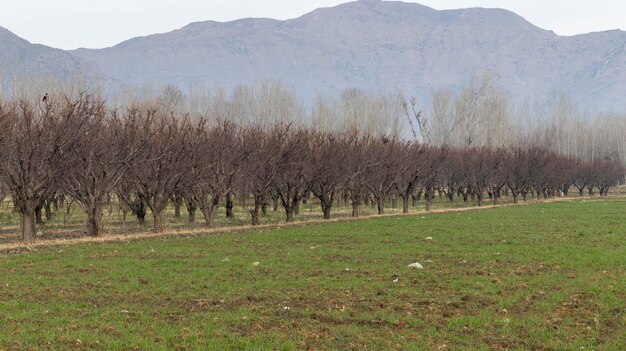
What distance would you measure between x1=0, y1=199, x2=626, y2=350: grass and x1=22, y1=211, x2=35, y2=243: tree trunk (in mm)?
4373

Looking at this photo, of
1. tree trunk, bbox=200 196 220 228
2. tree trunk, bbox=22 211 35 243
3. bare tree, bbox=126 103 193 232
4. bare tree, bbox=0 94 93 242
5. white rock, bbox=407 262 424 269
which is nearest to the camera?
white rock, bbox=407 262 424 269

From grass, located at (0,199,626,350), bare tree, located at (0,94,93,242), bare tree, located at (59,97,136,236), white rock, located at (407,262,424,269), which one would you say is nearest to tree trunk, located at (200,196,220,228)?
bare tree, located at (59,97,136,236)

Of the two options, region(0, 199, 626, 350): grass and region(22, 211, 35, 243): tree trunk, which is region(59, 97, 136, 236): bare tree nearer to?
region(22, 211, 35, 243): tree trunk

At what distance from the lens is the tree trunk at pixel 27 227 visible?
26844 mm

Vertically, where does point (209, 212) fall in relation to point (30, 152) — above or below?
below

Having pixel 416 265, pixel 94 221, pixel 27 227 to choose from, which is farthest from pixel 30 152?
pixel 416 265

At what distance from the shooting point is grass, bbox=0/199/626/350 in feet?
33.3

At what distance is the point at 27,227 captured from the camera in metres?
27.0

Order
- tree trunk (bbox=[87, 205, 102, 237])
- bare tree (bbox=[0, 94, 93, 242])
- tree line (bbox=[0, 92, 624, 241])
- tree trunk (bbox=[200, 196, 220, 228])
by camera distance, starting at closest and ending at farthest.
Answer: bare tree (bbox=[0, 94, 93, 242]), tree line (bbox=[0, 92, 624, 241]), tree trunk (bbox=[87, 205, 102, 237]), tree trunk (bbox=[200, 196, 220, 228])

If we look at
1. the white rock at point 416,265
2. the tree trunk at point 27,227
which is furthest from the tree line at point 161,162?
the white rock at point 416,265

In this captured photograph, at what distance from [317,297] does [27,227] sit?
1888 centimetres

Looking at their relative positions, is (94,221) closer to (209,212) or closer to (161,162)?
(161,162)

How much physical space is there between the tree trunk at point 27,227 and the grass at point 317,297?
4.37m

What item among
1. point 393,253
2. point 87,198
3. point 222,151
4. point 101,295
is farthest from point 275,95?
point 101,295
